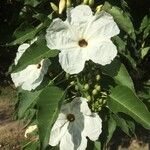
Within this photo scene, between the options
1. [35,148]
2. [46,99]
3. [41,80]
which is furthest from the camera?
[35,148]

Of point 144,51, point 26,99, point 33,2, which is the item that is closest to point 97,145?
point 26,99

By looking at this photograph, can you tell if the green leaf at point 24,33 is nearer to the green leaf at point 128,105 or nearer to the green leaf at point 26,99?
the green leaf at point 26,99

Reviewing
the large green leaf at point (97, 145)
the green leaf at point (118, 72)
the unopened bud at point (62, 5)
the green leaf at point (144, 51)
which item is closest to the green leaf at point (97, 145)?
the large green leaf at point (97, 145)

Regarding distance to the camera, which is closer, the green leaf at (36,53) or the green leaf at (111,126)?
the green leaf at (36,53)

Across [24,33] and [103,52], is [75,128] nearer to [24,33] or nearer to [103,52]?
[103,52]

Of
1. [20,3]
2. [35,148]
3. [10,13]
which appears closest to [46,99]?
[35,148]

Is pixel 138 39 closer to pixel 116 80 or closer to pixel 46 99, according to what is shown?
pixel 116 80

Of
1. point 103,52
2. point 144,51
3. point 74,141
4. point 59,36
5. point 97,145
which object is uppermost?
point 59,36
